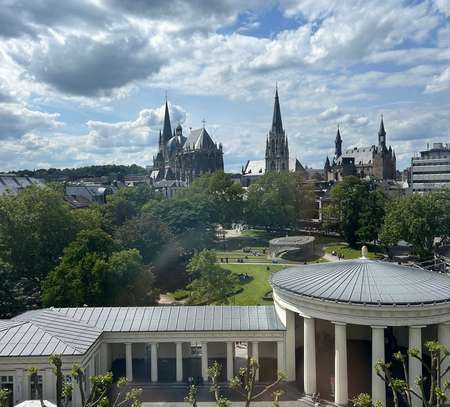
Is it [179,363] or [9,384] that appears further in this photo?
[179,363]

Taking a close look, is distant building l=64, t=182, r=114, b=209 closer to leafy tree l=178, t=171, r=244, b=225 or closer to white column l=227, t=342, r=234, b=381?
leafy tree l=178, t=171, r=244, b=225

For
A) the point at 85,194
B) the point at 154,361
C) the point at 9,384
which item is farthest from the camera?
the point at 85,194

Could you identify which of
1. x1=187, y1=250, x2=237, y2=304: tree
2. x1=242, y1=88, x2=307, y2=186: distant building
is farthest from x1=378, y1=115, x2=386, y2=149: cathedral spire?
x1=187, y1=250, x2=237, y2=304: tree

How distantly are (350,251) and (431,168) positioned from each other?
186ft

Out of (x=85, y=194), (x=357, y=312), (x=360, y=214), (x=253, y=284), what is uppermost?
(x=85, y=194)

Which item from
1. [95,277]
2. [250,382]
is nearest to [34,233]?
[95,277]

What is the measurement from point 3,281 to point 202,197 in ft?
216

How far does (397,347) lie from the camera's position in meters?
37.5

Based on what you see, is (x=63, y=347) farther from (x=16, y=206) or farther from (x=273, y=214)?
(x=273, y=214)

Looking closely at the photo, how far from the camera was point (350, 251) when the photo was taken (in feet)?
299

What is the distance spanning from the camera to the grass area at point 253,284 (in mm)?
59056

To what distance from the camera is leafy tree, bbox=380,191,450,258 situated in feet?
235

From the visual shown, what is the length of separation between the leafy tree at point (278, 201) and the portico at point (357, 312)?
72.0m

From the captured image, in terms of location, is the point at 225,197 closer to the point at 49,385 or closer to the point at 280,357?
the point at 280,357
